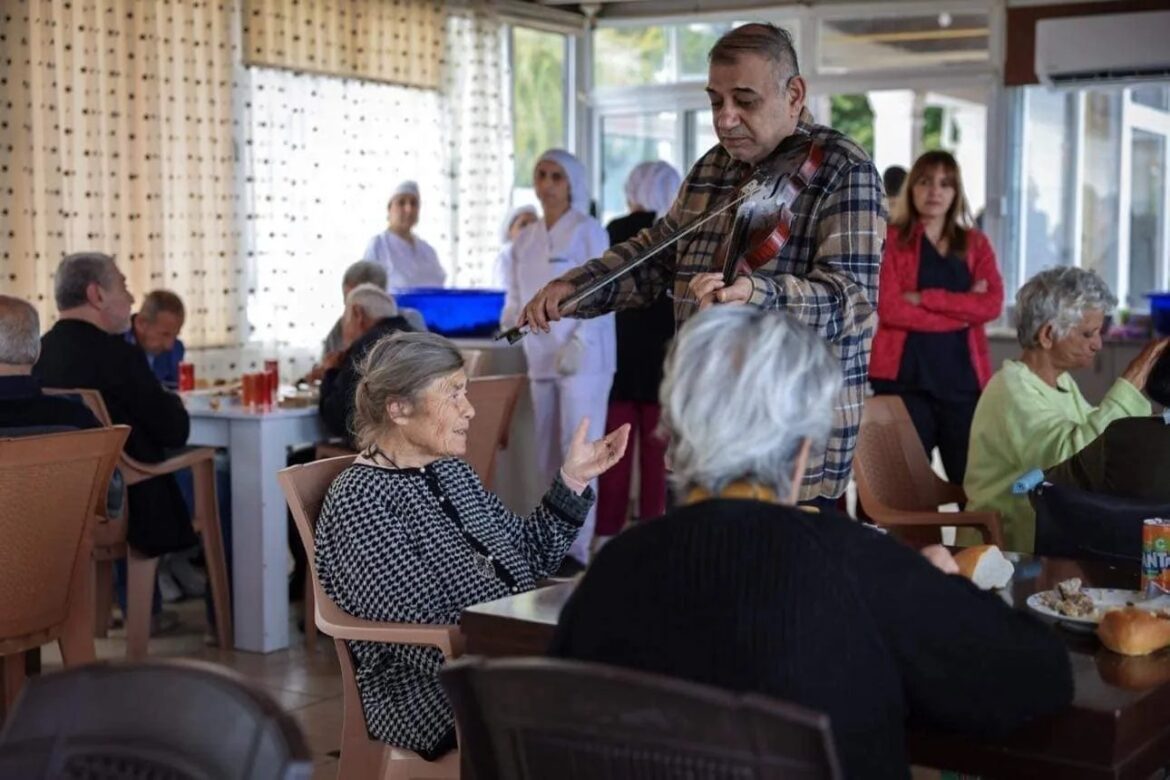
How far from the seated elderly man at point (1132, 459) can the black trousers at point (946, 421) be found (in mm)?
1742

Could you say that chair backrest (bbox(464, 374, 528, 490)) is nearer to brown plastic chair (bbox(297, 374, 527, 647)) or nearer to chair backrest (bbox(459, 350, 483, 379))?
brown plastic chair (bbox(297, 374, 527, 647))

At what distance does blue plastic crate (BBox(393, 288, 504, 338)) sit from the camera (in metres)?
5.95

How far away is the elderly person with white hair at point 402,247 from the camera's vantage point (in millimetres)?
7453

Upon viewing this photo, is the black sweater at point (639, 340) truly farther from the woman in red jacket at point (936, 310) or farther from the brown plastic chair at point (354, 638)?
the brown plastic chair at point (354, 638)

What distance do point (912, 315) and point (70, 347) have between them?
2494 millimetres

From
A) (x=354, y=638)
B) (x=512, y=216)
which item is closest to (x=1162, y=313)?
(x=512, y=216)

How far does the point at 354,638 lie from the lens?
2527mm

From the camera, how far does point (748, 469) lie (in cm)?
155

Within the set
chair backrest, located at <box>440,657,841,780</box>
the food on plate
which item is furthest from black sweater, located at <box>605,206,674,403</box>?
chair backrest, located at <box>440,657,841,780</box>

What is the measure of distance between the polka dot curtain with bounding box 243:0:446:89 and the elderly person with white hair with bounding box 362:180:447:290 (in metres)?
0.89

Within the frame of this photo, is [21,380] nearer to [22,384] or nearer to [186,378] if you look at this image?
[22,384]

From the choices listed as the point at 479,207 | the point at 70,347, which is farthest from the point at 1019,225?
the point at 70,347

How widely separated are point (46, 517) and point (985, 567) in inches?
76.3

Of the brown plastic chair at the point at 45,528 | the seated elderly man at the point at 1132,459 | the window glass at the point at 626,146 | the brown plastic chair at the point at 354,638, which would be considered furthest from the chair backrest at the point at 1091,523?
the window glass at the point at 626,146
